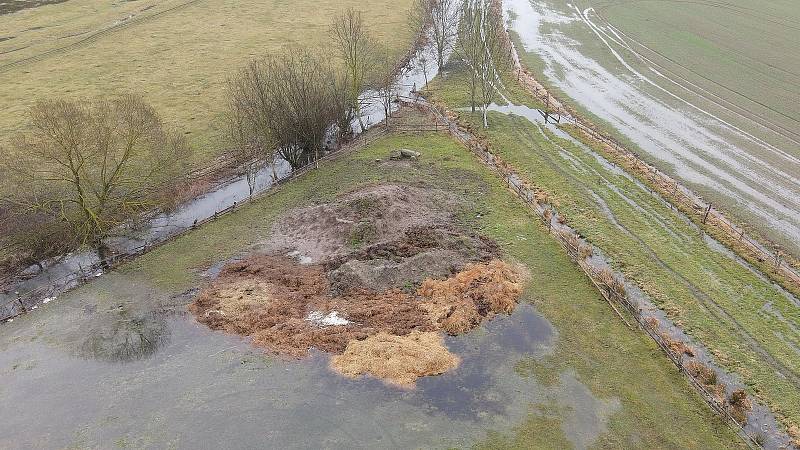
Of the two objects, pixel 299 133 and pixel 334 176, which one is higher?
pixel 299 133

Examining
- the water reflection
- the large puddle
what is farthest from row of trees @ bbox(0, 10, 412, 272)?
the water reflection

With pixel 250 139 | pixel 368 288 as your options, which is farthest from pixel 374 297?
pixel 250 139

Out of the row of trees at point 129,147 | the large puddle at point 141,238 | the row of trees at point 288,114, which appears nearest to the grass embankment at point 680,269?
the row of trees at point 129,147

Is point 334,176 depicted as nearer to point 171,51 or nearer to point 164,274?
point 164,274

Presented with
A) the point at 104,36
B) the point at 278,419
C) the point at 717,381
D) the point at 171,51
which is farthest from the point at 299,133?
the point at 104,36

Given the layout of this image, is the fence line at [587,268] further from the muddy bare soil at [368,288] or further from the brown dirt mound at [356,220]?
the brown dirt mound at [356,220]

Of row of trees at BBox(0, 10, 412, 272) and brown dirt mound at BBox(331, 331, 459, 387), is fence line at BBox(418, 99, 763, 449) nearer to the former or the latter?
brown dirt mound at BBox(331, 331, 459, 387)

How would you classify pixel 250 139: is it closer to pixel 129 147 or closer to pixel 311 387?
pixel 129 147
